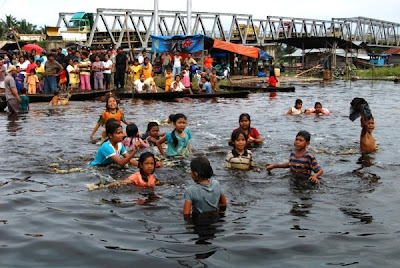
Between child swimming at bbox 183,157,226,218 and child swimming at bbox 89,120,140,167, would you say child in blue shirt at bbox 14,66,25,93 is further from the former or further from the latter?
child swimming at bbox 183,157,226,218

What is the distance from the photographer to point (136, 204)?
629 centimetres

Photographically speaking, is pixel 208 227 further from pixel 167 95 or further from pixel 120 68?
pixel 120 68

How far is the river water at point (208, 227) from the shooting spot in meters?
4.64

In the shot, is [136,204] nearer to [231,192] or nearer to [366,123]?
[231,192]

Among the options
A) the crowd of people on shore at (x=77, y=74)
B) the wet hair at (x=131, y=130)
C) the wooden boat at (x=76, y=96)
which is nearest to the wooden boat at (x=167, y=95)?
the crowd of people on shore at (x=77, y=74)

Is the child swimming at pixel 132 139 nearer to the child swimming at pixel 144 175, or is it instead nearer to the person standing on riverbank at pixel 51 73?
the child swimming at pixel 144 175

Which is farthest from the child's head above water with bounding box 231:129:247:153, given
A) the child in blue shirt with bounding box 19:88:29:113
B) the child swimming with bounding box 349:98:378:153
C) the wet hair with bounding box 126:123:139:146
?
the child in blue shirt with bounding box 19:88:29:113

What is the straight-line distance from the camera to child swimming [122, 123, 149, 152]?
899 cm

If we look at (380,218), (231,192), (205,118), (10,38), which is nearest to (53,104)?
(205,118)

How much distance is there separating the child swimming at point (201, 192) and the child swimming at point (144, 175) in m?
1.22

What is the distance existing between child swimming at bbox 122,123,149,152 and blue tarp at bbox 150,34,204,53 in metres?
20.1

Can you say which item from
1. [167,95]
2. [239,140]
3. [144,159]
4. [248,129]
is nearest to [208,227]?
[144,159]

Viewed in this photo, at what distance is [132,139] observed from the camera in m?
9.35

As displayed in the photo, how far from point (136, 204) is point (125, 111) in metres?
11.0
